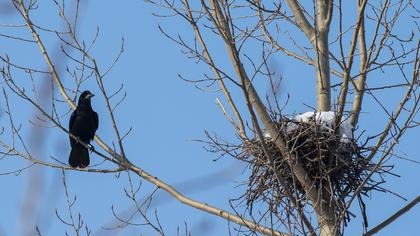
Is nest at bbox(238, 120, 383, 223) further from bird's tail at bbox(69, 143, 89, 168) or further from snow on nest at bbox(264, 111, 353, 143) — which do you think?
bird's tail at bbox(69, 143, 89, 168)

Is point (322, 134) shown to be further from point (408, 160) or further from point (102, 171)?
point (102, 171)

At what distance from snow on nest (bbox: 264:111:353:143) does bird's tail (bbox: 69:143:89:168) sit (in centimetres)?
304

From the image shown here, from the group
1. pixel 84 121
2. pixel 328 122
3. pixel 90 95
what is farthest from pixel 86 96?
pixel 328 122

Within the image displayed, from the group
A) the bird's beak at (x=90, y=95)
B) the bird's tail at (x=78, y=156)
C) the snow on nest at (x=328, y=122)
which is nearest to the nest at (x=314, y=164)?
the snow on nest at (x=328, y=122)

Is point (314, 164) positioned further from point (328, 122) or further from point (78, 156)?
point (78, 156)

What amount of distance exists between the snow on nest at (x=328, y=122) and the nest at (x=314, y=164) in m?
0.03

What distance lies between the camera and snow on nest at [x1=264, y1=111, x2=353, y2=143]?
5281 millimetres

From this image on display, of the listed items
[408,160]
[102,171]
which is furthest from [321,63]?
[102,171]

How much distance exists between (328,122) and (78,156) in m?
3.45

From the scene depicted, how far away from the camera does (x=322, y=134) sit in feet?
17.5

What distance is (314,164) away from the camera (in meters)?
5.21

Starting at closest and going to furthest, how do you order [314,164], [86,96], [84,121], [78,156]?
[314,164] → [78,156] → [84,121] → [86,96]

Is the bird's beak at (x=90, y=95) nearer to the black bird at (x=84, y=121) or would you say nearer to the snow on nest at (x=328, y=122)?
the black bird at (x=84, y=121)

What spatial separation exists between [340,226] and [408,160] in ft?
2.57
